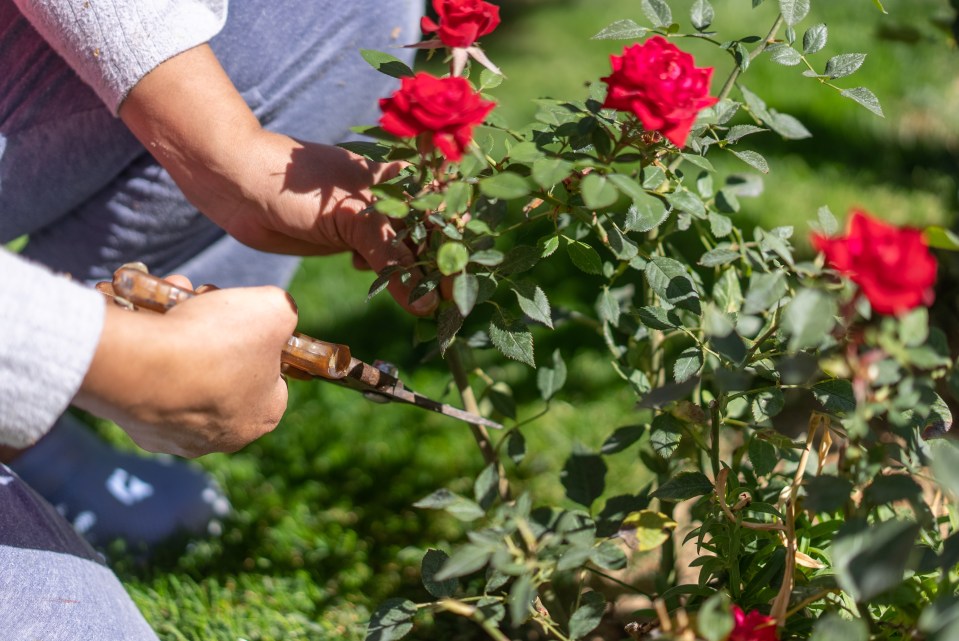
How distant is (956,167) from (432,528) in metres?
1.74

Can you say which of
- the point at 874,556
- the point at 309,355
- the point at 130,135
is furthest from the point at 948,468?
the point at 130,135

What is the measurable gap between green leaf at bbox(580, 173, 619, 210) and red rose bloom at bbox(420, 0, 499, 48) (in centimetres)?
21

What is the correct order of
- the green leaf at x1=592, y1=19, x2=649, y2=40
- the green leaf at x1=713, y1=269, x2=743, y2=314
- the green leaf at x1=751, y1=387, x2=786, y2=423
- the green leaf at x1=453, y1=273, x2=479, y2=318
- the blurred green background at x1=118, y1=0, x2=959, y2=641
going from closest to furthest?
1. the green leaf at x1=453, y1=273, x2=479, y2=318
2. the green leaf at x1=751, y1=387, x2=786, y2=423
3. the green leaf at x1=592, y1=19, x2=649, y2=40
4. the green leaf at x1=713, y1=269, x2=743, y2=314
5. the blurred green background at x1=118, y1=0, x2=959, y2=641

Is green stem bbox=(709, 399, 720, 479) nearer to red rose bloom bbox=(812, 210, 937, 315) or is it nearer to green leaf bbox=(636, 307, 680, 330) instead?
green leaf bbox=(636, 307, 680, 330)

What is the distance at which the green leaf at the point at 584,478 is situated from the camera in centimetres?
137

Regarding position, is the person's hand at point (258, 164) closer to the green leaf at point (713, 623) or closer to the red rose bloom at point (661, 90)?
the red rose bloom at point (661, 90)

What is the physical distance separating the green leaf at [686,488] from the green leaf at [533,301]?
25cm

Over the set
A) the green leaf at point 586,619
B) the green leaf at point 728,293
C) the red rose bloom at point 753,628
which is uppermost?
the green leaf at point 728,293

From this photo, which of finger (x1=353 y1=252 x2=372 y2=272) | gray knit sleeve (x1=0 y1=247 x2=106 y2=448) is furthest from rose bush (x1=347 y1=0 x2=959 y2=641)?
gray knit sleeve (x1=0 y1=247 x2=106 y2=448)

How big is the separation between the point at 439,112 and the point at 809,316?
1.27ft

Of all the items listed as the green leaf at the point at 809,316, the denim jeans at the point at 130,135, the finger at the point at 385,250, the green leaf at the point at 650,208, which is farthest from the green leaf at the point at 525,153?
the denim jeans at the point at 130,135

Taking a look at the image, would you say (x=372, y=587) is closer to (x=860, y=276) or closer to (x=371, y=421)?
(x=371, y=421)

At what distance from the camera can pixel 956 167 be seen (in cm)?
255

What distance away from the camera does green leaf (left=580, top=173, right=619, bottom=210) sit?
902 millimetres
